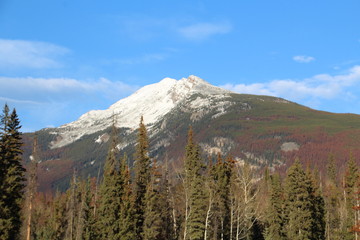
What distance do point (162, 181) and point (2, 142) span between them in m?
26.7

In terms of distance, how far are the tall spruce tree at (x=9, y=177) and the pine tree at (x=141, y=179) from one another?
57.2 feet

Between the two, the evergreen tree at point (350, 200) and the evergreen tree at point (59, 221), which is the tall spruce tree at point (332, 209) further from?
the evergreen tree at point (59, 221)

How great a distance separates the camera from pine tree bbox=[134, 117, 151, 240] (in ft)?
202

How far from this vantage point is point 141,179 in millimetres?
64125

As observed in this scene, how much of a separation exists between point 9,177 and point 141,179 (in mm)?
21135

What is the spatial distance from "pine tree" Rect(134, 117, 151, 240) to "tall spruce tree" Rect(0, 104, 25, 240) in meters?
17.4

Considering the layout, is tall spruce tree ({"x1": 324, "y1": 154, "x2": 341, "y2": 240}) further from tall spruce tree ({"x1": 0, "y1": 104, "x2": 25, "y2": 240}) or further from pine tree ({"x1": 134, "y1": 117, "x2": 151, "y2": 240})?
tall spruce tree ({"x1": 0, "y1": 104, "x2": 25, "y2": 240})


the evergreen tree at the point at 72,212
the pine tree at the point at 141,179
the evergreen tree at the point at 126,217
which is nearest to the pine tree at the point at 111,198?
the evergreen tree at the point at 126,217

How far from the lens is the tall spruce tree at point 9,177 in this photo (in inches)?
1828

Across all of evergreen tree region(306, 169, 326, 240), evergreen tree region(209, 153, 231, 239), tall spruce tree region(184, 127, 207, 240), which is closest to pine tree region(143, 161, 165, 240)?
tall spruce tree region(184, 127, 207, 240)

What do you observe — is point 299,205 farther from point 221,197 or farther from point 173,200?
point 173,200

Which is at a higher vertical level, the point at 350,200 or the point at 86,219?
the point at 350,200

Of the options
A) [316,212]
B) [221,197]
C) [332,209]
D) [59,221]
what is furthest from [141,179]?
[332,209]

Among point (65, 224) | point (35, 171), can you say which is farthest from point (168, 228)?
point (65, 224)
